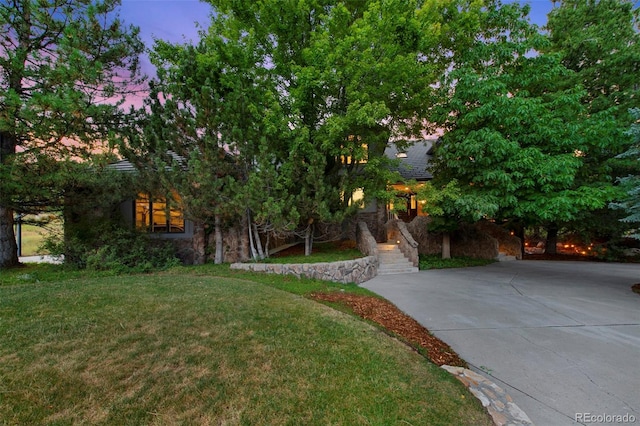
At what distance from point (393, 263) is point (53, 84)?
36.7 ft

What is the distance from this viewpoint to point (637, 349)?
14.3 ft

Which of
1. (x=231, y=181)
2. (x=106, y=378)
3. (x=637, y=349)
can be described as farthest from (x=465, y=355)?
(x=231, y=181)

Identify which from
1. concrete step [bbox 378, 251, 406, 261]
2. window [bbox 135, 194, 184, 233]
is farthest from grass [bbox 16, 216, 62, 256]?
concrete step [bbox 378, 251, 406, 261]

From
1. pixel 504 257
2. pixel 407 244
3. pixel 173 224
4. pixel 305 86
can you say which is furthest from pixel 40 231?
pixel 504 257

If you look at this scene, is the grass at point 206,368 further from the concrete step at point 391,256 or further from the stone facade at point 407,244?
the stone facade at point 407,244

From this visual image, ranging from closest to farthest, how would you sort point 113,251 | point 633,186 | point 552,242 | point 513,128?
point 633,186 < point 513,128 < point 113,251 < point 552,242

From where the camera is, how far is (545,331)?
5.07 m

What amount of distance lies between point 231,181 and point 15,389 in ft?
20.9

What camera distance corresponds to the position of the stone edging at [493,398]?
108 inches

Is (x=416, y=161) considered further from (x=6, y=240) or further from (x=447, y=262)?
(x=6, y=240)

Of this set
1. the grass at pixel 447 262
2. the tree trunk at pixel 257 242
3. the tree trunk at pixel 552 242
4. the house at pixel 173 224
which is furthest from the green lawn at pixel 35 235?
the tree trunk at pixel 552 242

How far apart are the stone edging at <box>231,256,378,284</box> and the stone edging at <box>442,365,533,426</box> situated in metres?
5.03

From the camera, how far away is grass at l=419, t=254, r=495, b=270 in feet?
38.4

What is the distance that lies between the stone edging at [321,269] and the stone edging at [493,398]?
503 centimetres
